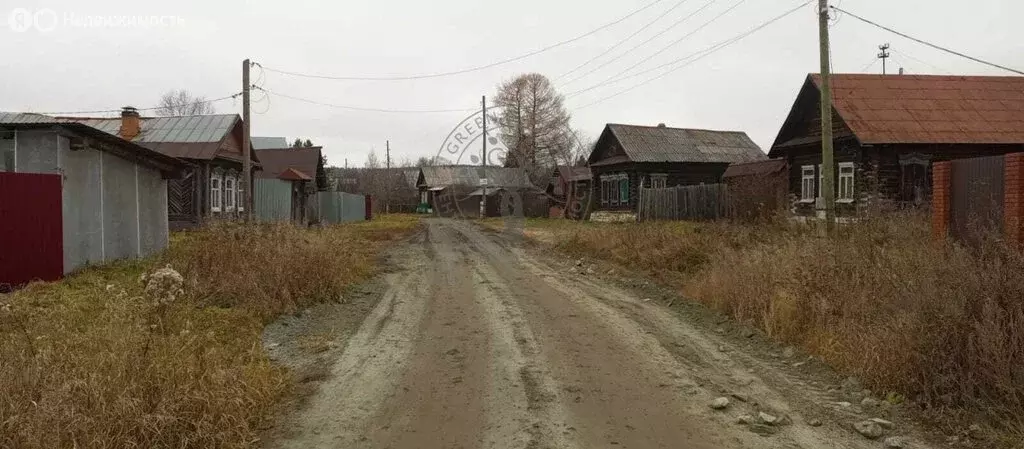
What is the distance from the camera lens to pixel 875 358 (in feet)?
17.8

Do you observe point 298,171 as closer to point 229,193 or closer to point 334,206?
point 334,206

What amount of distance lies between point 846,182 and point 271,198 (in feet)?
70.0

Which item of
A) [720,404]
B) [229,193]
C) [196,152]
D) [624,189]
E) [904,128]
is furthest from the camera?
[624,189]

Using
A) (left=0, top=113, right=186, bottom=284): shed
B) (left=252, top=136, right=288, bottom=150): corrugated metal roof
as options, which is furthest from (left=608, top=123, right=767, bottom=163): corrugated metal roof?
(left=252, top=136, right=288, bottom=150): corrugated metal roof

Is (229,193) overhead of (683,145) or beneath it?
beneath

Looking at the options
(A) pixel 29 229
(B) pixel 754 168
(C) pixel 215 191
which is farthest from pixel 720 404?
(B) pixel 754 168

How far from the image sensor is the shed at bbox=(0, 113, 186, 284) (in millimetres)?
9297

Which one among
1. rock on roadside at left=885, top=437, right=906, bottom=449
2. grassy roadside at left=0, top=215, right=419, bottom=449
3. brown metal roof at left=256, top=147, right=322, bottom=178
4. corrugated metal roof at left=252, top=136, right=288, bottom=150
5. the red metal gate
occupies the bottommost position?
rock on roadside at left=885, top=437, right=906, bottom=449

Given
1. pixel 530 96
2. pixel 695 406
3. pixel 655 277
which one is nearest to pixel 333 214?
pixel 530 96

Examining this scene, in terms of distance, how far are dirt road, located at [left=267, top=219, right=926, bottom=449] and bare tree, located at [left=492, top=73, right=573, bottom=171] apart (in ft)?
131

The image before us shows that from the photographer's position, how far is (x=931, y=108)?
72.8ft

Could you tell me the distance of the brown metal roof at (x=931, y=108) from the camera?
21.0m

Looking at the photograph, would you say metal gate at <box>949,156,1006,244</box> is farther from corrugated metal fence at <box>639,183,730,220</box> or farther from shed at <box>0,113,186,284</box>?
corrugated metal fence at <box>639,183,730,220</box>

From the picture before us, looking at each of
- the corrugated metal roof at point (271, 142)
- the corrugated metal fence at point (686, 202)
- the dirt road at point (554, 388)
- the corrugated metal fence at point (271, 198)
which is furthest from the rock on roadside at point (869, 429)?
the corrugated metal roof at point (271, 142)
